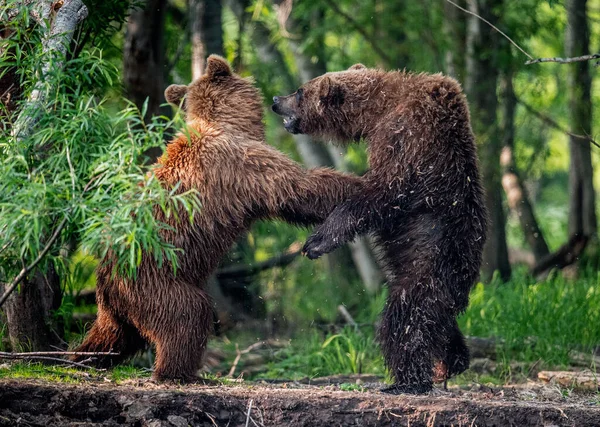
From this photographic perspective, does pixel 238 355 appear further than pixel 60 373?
Yes

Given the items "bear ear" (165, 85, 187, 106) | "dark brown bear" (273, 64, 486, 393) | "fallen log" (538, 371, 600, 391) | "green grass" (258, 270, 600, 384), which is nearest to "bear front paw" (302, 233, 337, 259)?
"dark brown bear" (273, 64, 486, 393)

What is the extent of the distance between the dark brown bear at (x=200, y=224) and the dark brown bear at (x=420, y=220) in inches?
12.4

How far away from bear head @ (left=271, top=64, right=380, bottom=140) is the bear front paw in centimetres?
113

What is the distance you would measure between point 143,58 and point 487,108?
15.4ft

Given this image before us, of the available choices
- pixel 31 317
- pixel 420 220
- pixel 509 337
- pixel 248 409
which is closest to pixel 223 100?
pixel 420 220

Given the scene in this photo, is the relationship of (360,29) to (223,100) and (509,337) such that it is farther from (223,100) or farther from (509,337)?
Result: (223,100)

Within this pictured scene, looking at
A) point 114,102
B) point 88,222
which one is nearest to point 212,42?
point 114,102

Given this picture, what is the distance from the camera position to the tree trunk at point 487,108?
36.7ft

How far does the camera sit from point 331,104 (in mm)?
7219

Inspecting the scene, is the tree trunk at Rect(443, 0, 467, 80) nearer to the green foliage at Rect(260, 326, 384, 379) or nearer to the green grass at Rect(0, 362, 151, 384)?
the green foliage at Rect(260, 326, 384, 379)

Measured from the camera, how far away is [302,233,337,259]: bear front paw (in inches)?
250

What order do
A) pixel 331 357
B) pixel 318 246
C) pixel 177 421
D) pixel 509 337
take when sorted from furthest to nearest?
pixel 331 357
pixel 509 337
pixel 318 246
pixel 177 421

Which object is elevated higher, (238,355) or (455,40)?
(455,40)

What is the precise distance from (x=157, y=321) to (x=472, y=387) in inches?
110
